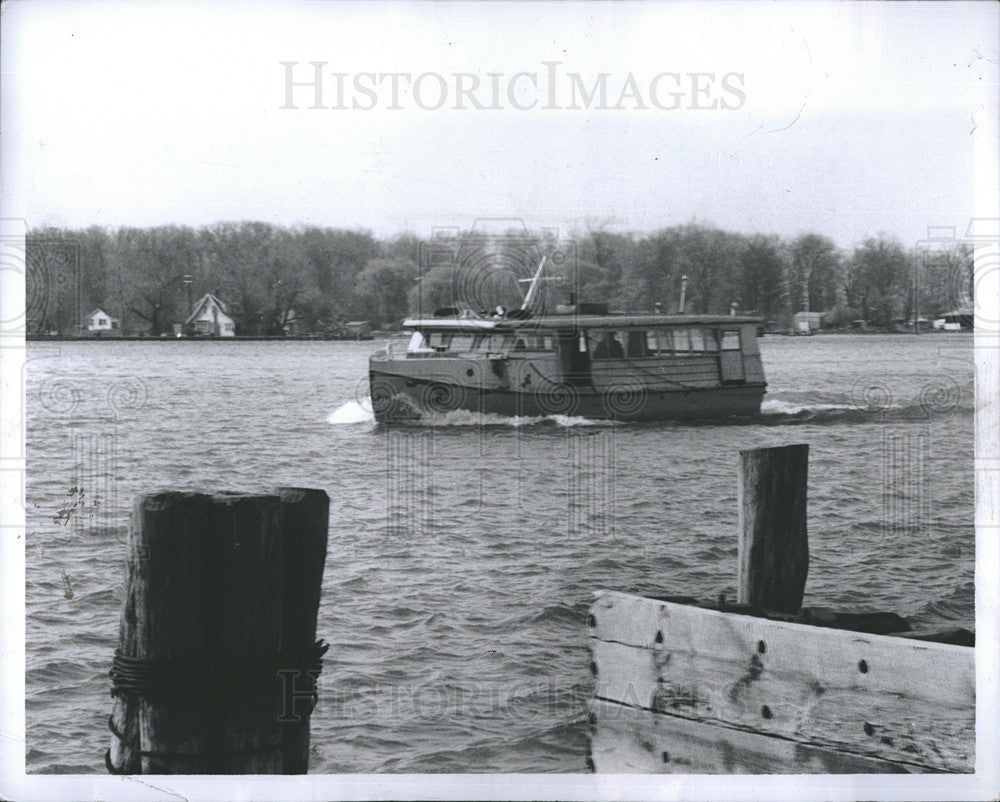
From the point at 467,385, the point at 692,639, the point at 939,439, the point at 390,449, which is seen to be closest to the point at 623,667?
the point at 692,639

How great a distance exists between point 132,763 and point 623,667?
5.80ft

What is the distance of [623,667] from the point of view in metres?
4.11

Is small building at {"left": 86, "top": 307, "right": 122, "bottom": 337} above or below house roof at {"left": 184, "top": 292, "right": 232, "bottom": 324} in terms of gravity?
below

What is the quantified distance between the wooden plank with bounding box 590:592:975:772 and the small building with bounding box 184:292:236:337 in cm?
471

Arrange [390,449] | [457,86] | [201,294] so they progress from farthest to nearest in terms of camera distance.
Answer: [390,449], [201,294], [457,86]

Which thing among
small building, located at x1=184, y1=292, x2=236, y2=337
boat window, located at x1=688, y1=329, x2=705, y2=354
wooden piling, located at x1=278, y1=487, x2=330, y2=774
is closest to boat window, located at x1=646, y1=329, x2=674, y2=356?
boat window, located at x1=688, y1=329, x2=705, y2=354

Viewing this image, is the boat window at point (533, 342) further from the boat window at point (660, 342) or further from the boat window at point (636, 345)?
the boat window at point (660, 342)

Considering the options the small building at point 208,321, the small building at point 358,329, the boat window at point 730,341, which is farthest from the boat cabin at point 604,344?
the small building at point 208,321

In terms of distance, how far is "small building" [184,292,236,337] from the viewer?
790cm

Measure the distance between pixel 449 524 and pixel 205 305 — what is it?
2532 millimetres

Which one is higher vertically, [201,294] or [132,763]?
[201,294]

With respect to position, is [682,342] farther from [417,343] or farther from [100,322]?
[100,322]

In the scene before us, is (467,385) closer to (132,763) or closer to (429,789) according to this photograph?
(429,789)

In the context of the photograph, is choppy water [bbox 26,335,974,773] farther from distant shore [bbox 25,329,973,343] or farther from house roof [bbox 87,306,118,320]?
house roof [bbox 87,306,118,320]
